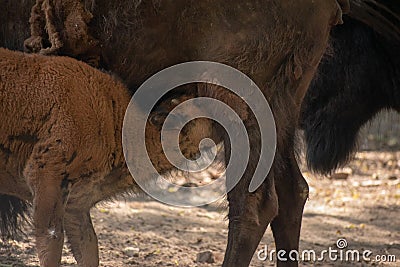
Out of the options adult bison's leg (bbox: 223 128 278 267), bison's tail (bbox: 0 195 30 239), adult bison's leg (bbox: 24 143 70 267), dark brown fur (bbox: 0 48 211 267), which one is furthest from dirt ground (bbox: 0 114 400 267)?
adult bison's leg (bbox: 24 143 70 267)

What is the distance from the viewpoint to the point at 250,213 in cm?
406

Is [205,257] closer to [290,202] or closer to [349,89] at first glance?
[290,202]

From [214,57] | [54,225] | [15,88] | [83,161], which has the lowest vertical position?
[54,225]

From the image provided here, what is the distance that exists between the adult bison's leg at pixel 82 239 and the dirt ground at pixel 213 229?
16.7 inches

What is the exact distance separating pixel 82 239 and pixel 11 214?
70 cm

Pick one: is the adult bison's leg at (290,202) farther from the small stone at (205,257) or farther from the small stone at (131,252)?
the small stone at (131,252)

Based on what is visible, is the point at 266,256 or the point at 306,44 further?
the point at 266,256

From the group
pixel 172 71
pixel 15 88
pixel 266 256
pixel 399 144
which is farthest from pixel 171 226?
pixel 399 144

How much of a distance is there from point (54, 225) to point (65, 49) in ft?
2.74

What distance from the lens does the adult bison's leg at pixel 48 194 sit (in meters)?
3.66

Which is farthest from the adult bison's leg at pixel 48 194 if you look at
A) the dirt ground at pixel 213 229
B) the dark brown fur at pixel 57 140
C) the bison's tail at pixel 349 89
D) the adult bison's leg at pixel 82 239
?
the bison's tail at pixel 349 89

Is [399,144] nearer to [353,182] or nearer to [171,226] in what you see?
[353,182]

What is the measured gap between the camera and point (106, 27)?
4.15 m

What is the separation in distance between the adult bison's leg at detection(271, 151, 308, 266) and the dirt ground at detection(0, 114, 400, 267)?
298 mm
